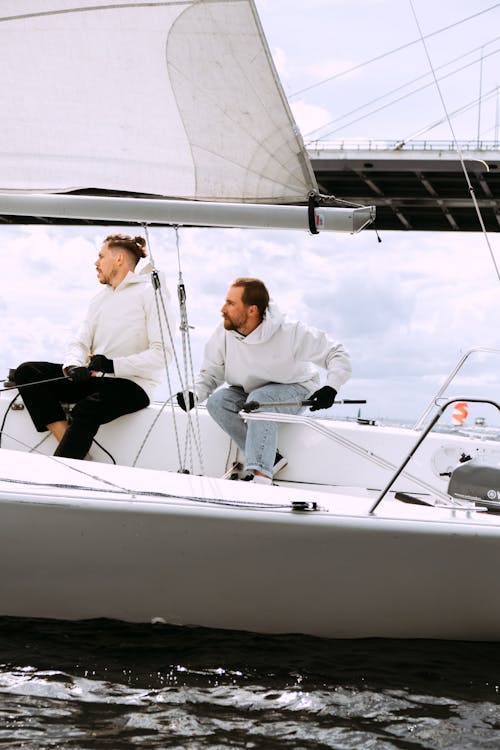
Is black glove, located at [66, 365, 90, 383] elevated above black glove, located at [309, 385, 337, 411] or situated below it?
above

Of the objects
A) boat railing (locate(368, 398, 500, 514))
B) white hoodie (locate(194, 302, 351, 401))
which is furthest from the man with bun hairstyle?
boat railing (locate(368, 398, 500, 514))

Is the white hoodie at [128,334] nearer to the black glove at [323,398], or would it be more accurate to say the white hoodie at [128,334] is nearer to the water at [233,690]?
the black glove at [323,398]

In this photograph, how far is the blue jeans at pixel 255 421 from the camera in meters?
3.86

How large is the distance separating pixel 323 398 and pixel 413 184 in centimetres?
2279

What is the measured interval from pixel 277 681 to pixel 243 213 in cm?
166

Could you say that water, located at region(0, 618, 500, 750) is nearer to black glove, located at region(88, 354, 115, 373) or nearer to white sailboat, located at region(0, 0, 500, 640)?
white sailboat, located at region(0, 0, 500, 640)

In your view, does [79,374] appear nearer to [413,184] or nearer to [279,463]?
[279,463]

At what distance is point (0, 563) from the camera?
2834mm

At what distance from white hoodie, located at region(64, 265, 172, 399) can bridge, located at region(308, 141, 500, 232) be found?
20.3 metres

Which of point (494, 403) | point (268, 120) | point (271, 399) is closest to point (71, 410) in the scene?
point (271, 399)

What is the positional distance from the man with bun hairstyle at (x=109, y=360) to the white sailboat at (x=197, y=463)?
0.15 metres

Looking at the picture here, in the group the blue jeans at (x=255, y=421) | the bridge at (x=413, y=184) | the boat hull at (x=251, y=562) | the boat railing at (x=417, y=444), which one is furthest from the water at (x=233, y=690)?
the bridge at (x=413, y=184)

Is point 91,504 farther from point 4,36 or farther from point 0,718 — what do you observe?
point 4,36

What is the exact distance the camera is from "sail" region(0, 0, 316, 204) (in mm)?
3379
